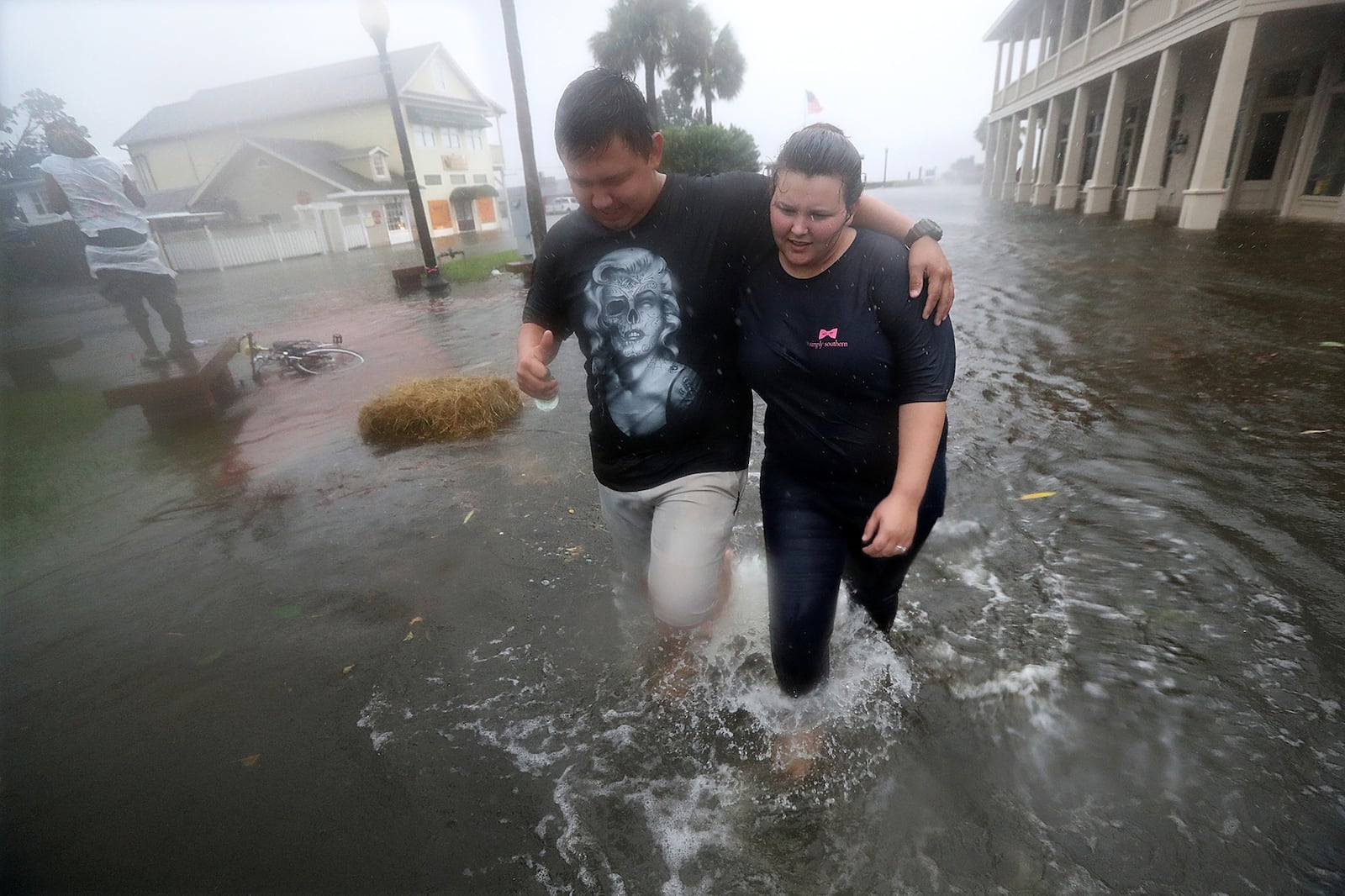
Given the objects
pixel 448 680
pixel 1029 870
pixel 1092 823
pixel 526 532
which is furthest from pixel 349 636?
pixel 1092 823

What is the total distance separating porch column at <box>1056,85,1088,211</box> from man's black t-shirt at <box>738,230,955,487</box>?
2531 cm

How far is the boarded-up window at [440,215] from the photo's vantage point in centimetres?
3584

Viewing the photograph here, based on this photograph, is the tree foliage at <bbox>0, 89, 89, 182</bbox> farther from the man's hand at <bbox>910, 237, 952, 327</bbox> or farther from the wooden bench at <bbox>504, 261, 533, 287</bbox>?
the wooden bench at <bbox>504, 261, 533, 287</bbox>

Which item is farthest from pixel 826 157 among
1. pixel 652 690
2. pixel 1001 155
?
pixel 1001 155

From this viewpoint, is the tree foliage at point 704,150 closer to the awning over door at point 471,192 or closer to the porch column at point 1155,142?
the porch column at point 1155,142

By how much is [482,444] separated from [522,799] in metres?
3.78

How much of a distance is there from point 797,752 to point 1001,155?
3928 cm

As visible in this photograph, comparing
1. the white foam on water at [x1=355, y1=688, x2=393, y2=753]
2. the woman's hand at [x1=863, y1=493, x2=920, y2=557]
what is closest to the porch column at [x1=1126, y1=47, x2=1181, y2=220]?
the woman's hand at [x1=863, y1=493, x2=920, y2=557]

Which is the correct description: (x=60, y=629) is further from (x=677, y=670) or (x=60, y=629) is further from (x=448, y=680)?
(x=677, y=670)

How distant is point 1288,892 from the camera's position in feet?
5.81

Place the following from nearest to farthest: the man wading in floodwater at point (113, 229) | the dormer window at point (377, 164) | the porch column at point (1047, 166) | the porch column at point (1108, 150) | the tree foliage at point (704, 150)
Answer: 1. the man wading in floodwater at point (113, 229)
2. the porch column at point (1108, 150)
3. the porch column at point (1047, 166)
4. the tree foliage at point (704, 150)
5. the dormer window at point (377, 164)

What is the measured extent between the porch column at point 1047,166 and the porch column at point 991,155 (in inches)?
330

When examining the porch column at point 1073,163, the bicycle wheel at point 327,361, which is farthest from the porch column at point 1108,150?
the bicycle wheel at point 327,361

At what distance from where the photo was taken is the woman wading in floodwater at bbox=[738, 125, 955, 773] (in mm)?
1862
